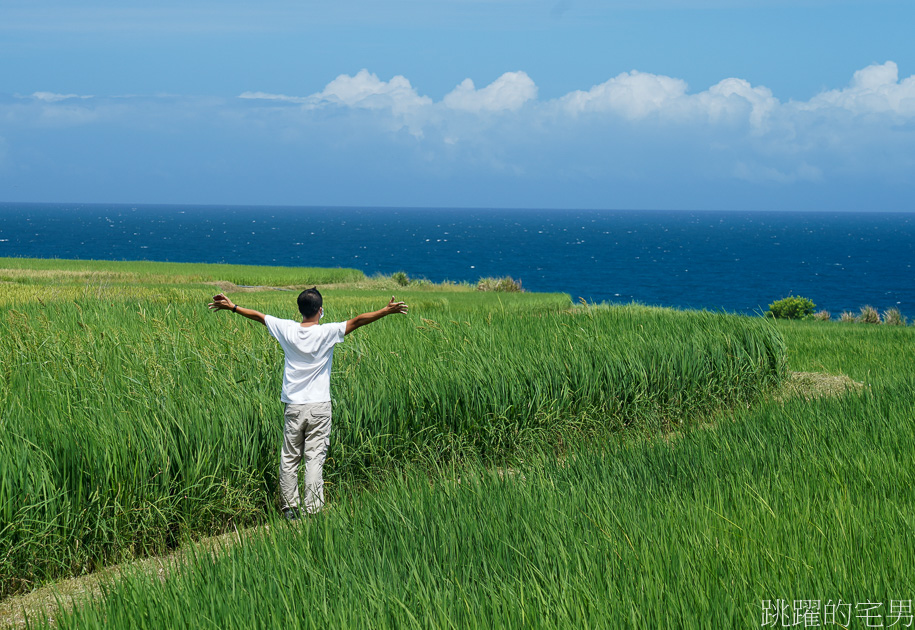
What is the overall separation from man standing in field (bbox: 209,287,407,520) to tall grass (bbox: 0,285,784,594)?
25.8 inches

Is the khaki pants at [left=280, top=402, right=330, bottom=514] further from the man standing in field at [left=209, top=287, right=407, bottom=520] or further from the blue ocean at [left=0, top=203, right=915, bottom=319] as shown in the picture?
the blue ocean at [left=0, top=203, right=915, bottom=319]

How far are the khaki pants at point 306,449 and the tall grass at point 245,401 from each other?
1.80 ft

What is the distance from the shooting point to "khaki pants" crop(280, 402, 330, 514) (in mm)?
6059

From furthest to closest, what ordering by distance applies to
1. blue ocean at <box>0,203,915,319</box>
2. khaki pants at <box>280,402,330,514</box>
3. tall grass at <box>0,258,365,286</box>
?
blue ocean at <box>0,203,915,319</box>, tall grass at <box>0,258,365,286</box>, khaki pants at <box>280,402,330,514</box>

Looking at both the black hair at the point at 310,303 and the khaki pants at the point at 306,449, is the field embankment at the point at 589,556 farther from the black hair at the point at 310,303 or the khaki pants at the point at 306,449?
the black hair at the point at 310,303

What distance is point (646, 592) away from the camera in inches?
141

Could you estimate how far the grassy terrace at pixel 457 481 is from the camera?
3.70 m

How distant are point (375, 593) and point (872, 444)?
5343mm

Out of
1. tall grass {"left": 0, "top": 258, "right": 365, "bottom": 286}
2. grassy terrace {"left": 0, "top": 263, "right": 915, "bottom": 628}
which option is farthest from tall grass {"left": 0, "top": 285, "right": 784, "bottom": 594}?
tall grass {"left": 0, "top": 258, "right": 365, "bottom": 286}

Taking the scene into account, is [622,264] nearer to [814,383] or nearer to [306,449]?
[814,383]

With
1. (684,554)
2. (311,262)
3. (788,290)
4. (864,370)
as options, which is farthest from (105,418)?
(311,262)

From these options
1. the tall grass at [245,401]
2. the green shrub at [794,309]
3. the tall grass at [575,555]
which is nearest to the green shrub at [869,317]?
the green shrub at [794,309]

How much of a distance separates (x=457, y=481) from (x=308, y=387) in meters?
1.51

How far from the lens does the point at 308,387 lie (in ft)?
19.9
